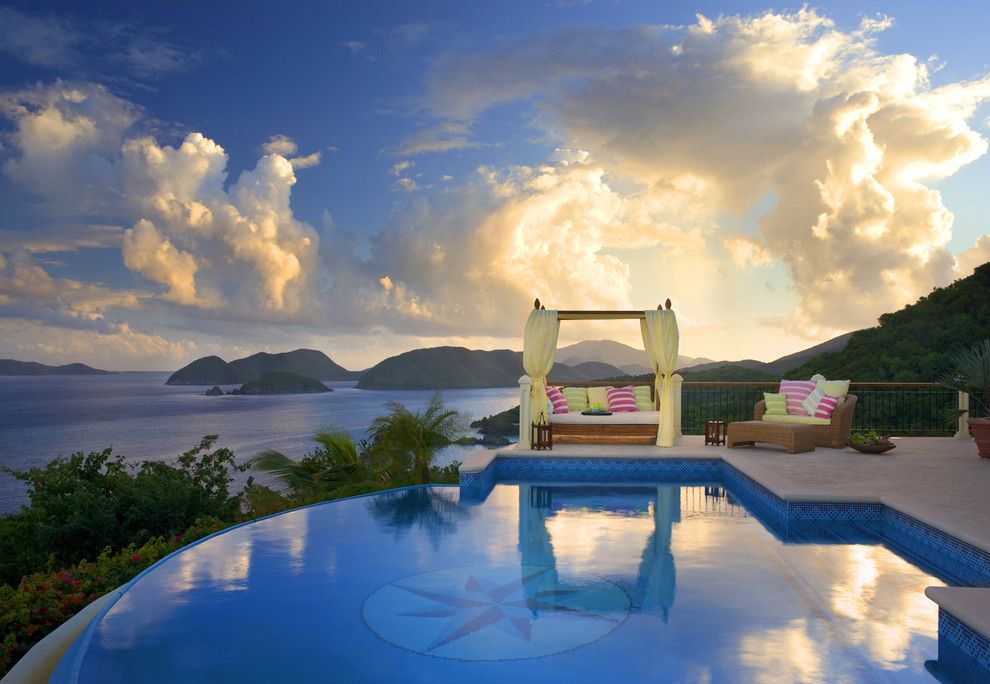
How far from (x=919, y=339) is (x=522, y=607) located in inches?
705

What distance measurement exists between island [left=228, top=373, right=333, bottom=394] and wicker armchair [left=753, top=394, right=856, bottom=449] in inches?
1794

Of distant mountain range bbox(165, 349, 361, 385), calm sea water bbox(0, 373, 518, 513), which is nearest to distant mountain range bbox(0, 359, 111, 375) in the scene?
calm sea water bbox(0, 373, 518, 513)

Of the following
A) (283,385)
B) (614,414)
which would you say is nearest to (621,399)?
(614,414)

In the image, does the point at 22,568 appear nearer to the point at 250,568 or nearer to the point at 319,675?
the point at 250,568

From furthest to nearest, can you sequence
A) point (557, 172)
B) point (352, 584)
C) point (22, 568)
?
point (557, 172) < point (22, 568) < point (352, 584)

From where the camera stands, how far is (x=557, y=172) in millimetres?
15305

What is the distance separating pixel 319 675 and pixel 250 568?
1.95 meters

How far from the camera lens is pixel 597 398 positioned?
1005 centimetres

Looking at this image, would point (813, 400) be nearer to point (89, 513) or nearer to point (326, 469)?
point (326, 469)

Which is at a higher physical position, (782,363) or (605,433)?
(782,363)

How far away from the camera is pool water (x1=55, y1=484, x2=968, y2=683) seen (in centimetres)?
330

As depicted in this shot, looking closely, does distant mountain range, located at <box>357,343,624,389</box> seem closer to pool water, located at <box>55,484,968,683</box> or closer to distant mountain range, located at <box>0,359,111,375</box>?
distant mountain range, located at <box>0,359,111,375</box>

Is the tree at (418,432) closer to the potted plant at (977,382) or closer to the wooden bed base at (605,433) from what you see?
the wooden bed base at (605,433)

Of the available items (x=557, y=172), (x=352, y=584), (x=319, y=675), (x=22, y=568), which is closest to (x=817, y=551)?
(x=352, y=584)
